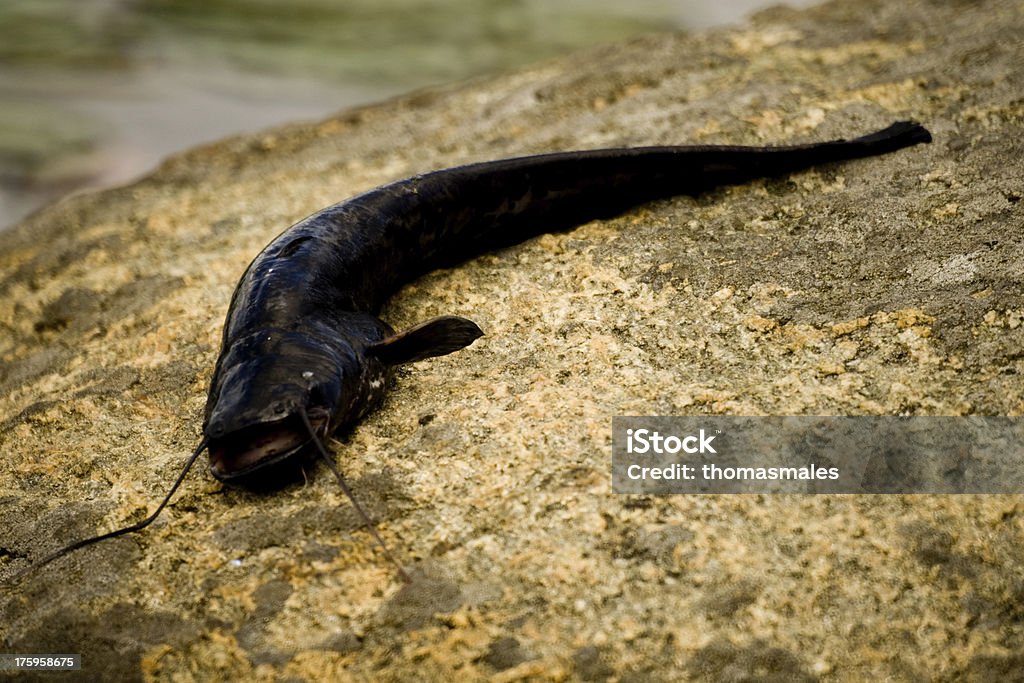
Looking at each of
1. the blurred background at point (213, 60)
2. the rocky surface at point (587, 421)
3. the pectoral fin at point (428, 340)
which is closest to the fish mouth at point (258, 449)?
the rocky surface at point (587, 421)

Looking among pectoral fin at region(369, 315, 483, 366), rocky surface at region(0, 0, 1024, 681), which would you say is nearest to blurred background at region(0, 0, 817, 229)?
rocky surface at region(0, 0, 1024, 681)

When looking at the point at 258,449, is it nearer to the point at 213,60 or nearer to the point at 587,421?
the point at 587,421

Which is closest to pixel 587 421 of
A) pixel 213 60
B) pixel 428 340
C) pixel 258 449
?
pixel 428 340

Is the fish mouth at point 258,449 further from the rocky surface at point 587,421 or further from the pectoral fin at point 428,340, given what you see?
the pectoral fin at point 428,340

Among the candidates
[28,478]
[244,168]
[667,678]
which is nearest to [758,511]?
[667,678]

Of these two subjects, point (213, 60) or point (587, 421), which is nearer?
point (587, 421)

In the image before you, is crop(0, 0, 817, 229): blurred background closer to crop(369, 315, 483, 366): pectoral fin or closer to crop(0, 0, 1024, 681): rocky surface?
crop(0, 0, 1024, 681): rocky surface
